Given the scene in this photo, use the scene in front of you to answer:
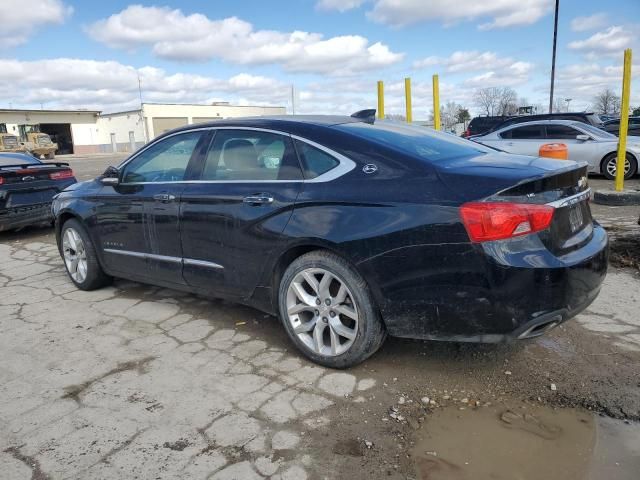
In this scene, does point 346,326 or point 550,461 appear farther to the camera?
point 346,326

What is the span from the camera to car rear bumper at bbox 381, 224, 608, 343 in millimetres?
2609

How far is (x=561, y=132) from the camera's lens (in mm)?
11672

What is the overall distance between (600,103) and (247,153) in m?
58.0

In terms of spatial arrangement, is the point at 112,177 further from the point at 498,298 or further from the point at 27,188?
the point at 27,188

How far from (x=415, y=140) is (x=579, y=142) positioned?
9778 millimetres

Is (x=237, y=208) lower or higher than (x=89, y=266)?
higher

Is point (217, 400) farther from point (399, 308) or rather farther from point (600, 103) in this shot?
point (600, 103)

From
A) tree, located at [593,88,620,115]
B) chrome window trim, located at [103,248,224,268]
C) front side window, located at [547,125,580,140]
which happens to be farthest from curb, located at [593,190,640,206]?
tree, located at [593,88,620,115]

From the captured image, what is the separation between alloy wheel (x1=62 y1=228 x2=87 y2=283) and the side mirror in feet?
2.40

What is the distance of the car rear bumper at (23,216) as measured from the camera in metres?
7.51

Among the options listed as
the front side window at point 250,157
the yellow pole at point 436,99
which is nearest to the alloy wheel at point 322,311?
the front side window at point 250,157

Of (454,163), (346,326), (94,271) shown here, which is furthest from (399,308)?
(94,271)

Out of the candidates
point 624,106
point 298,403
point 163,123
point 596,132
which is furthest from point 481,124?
point 163,123

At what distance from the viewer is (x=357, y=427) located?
8.68 feet
